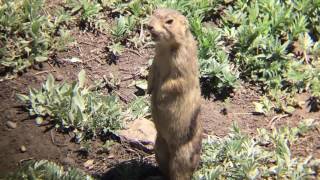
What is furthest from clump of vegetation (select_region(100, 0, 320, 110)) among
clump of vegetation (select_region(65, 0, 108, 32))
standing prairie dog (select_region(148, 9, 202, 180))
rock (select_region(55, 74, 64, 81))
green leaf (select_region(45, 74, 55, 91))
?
standing prairie dog (select_region(148, 9, 202, 180))

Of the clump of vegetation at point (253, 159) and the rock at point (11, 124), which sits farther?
the rock at point (11, 124)

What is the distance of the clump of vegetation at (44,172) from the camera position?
17.5ft

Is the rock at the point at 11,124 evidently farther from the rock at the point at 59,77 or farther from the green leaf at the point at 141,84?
the green leaf at the point at 141,84

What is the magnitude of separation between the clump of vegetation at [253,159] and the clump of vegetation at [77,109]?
2.82 ft

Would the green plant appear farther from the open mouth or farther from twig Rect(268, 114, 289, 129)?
twig Rect(268, 114, 289, 129)

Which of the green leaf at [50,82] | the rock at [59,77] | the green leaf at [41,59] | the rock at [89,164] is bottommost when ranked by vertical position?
the rock at [89,164]

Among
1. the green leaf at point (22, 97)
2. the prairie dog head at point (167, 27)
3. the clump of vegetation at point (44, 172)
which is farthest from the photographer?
the green leaf at point (22, 97)

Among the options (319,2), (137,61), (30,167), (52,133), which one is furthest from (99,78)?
(319,2)

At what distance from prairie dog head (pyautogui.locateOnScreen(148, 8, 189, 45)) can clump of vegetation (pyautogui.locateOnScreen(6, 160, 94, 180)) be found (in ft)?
4.61

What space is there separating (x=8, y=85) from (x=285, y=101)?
9.42 feet

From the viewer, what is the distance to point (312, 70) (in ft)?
21.9

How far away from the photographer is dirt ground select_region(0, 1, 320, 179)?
18.7ft

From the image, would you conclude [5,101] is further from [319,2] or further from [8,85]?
[319,2]

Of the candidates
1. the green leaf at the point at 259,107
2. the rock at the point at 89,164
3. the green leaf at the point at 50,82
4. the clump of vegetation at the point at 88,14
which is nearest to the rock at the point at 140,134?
the rock at the point at 89,164
